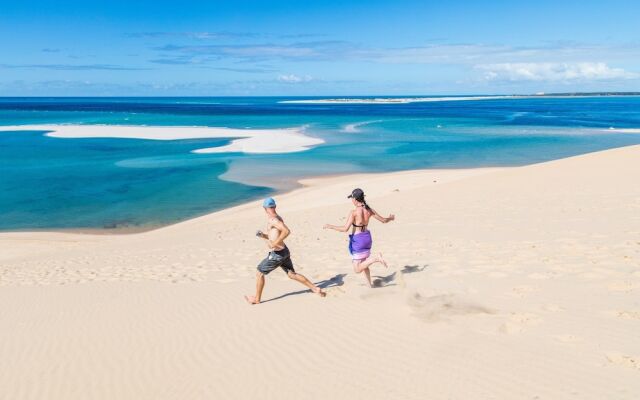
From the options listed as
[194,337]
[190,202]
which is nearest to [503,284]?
[194,337]

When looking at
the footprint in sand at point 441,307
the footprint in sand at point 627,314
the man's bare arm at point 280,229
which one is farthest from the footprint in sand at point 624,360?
the man's bare arm at point 280,229

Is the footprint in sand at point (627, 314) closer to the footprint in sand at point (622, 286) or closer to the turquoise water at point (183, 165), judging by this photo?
the footprint in sand at point (622, 286)

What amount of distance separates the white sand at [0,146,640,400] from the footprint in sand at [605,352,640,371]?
0.09ft

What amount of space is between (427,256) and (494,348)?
471 centimetres

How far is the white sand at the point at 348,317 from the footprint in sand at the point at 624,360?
0.03 m

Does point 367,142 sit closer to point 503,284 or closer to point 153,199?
point 153,199

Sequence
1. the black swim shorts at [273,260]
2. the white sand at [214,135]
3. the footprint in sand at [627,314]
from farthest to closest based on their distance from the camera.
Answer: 1. the white sand at [214,135]
2. the black swim shorts at [273,260]
3. the footprint in sand at [627,314]

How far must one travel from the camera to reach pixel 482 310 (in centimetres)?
701

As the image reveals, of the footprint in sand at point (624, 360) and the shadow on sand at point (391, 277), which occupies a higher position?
the footprint in sand at point (624, 360)

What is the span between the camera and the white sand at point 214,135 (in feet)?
137

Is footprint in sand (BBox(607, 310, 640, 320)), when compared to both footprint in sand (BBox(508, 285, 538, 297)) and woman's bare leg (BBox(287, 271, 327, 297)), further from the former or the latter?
woman's bare leg (BBox(287, 271, 327, 297))

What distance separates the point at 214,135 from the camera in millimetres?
53562

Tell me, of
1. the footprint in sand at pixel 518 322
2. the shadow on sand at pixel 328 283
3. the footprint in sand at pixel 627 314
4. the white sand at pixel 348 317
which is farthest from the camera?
the shadow on sand at pixel 328 283

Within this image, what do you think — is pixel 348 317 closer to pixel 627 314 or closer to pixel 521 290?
pixel 521 290
